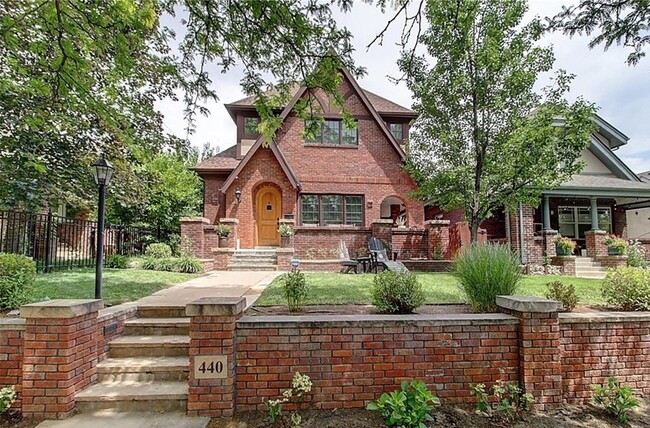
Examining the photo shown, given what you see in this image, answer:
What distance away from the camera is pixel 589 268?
12.3m

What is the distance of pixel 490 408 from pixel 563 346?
1.06m

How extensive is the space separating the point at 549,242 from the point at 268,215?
10.6m

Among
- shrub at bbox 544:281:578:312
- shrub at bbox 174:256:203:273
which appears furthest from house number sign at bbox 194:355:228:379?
shrub at bbox 174:256:203:273

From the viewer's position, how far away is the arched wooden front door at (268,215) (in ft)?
46.1

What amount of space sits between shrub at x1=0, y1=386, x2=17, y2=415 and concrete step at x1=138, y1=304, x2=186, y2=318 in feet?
4.75

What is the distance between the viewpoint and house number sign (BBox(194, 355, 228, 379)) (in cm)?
315

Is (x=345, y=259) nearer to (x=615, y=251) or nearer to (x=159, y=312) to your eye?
(x=159, y=312)

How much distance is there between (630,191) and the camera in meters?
13.3

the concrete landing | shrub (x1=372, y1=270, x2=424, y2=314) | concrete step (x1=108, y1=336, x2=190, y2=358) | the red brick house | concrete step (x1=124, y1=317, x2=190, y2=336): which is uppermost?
the red brick house

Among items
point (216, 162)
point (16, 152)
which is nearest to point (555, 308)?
point (16, 152)

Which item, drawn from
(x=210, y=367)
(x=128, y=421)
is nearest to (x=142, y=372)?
(x=128, y=421)

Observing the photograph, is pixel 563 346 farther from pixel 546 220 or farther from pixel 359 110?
pixel 359 110

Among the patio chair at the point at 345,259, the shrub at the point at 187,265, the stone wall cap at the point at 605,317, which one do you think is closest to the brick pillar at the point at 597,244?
the patio chair at the point at 345,259

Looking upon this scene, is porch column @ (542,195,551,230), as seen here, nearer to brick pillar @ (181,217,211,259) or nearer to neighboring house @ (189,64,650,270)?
neighboring house @ (189,64,650,270)
